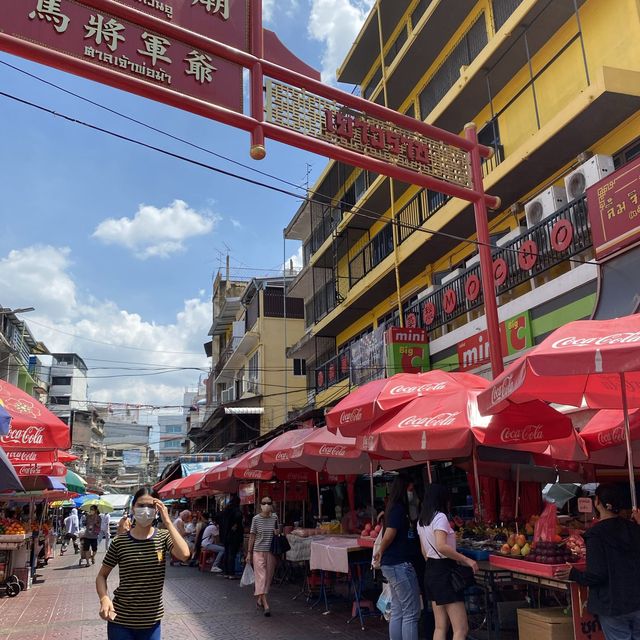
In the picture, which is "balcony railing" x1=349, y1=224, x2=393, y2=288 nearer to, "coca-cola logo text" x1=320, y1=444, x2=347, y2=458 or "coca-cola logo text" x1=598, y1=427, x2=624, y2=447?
"coca-cola logo text" x1=320, y1=444, x2=347, y2=458

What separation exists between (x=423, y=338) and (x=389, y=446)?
31.4ft

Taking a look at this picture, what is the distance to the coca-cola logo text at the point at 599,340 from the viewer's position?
4.64 metres

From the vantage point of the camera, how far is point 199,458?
38.3m

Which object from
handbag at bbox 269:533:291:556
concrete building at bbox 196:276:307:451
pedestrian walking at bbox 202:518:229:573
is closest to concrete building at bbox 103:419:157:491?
concrete building at bbox 196:276:307:451

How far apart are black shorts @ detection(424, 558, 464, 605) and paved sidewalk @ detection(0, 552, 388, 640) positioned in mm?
2617

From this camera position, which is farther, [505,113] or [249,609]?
[505,113]

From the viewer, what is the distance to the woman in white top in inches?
235

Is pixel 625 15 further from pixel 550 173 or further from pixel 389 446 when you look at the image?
pixel 389 446

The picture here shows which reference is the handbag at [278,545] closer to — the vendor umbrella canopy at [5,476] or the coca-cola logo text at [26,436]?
the coca-cola logo text at [26,436]

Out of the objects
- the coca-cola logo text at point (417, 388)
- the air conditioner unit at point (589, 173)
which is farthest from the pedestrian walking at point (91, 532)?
the air conditioner unit at point (589, 173)

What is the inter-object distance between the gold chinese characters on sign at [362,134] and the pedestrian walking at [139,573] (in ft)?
18.9

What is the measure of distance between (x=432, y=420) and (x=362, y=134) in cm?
465

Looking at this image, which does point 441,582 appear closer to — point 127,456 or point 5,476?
point 5,476

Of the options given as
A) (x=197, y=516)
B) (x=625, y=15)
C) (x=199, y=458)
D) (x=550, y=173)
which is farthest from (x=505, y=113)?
(x=199, y=458)
